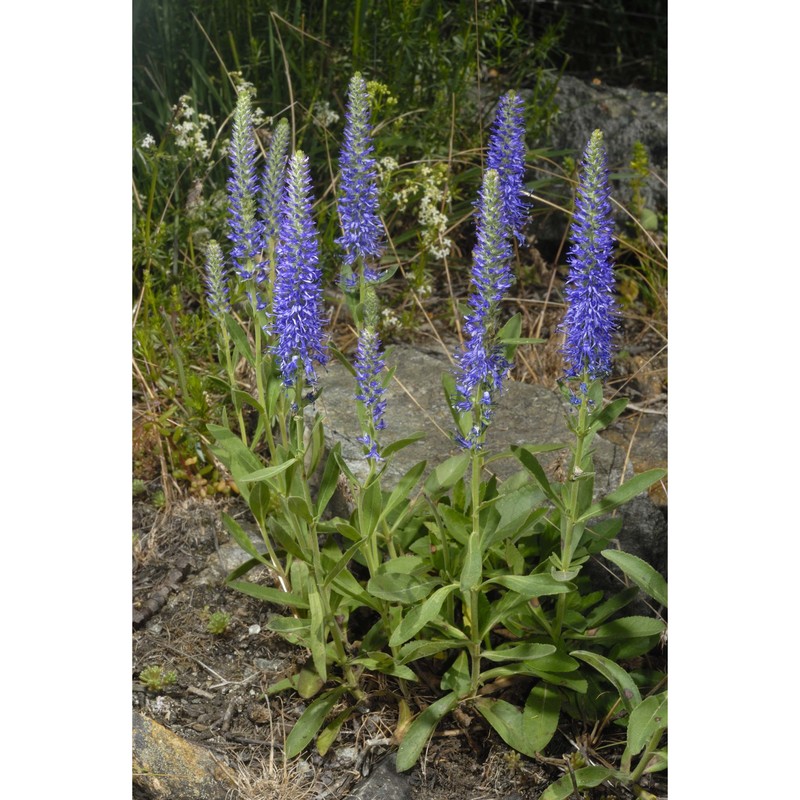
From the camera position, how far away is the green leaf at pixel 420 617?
2.53 metres

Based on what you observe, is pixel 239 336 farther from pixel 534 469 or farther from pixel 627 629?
pixel 627 629

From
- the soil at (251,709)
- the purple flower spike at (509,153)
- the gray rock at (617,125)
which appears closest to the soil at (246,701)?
the soil at (251,709)

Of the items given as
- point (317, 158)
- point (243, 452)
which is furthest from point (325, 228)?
point (243, 452)

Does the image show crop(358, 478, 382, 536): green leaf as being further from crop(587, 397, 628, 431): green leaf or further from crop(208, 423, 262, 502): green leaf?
crop(587, 397, 628, 431): green leaf

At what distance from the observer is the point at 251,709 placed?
300 centimetres

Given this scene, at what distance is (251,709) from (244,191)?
146 cm

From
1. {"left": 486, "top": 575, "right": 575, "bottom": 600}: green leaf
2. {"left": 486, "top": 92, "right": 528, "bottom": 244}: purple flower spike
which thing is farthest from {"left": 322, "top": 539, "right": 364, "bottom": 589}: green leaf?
{"left": 486, "top": 92, "right": 528, "bottom": 244}: purple flower spike

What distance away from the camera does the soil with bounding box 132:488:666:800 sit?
2.78 metres

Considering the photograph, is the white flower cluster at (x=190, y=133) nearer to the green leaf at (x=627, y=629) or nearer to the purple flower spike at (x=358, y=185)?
the purple flower spike at (x=358, y=185)

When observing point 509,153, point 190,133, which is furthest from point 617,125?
point 509,153

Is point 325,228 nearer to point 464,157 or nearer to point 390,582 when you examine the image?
point 464,157

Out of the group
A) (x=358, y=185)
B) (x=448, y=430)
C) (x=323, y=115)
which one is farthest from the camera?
(x=323, y=115)

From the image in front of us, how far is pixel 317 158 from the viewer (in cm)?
462

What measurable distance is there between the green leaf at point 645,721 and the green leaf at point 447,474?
78 cm
